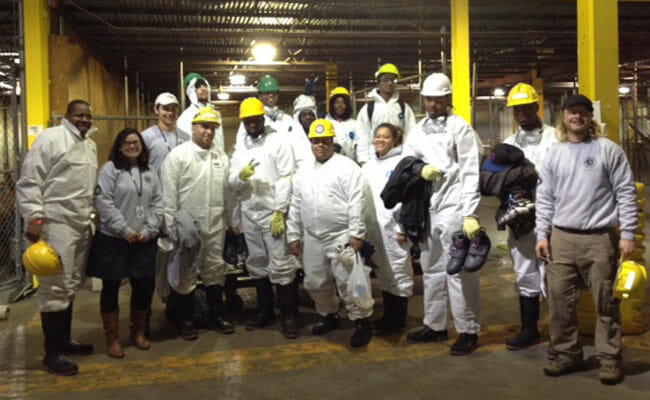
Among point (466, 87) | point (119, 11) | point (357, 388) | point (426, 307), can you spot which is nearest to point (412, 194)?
point (426, 307)

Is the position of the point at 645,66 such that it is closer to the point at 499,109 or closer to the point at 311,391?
the point at 499,109

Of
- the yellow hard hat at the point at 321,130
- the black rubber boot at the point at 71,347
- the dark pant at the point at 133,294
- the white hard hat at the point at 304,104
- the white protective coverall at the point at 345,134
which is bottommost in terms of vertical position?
the black rubber boot at the point at 71,347

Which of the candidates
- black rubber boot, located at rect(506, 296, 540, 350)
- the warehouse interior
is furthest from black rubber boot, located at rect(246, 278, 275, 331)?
black rubber boot, located at rect(506, 296, 540, 350)

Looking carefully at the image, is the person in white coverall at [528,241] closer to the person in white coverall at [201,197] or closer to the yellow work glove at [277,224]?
the yellow work glove at [277,224]

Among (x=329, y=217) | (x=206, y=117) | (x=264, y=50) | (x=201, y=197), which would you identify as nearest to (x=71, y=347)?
(x=201, y=197)

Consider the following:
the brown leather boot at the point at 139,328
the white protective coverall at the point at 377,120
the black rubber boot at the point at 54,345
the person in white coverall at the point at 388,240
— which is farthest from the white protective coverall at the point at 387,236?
the black rubber boot at the point at 54,345

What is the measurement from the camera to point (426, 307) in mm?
4430

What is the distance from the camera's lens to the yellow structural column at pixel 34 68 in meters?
6.35

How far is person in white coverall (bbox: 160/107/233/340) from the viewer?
462 cm

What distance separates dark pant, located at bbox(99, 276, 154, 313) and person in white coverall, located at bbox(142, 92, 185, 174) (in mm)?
1061

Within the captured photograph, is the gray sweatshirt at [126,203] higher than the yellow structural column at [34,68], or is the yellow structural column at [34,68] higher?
the yellow structural column at [34,68]

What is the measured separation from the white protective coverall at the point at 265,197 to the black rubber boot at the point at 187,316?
1.85 feet

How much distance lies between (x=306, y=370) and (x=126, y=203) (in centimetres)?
180

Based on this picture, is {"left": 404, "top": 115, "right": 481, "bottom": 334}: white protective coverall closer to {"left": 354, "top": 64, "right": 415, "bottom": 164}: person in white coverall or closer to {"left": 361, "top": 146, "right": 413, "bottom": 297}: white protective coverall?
{"left": 361, "top": 146, "right": 413, "bottom": 297}: white protective coverall
